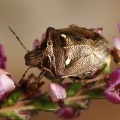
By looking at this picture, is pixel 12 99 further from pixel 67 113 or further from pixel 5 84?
pixel 67 113

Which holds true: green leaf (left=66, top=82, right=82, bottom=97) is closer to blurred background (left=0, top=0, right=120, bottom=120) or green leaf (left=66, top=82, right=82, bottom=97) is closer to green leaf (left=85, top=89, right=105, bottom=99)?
green leaf (left=85, top=89, right=105, bottom=99)

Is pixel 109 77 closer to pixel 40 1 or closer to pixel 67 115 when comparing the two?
pixel 67 115

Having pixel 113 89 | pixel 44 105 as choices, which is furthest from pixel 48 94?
pixel 113 89

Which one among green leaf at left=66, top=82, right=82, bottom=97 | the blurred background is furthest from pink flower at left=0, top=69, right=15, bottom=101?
the blurred background

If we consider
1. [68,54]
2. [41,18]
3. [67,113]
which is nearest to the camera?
[68,54]

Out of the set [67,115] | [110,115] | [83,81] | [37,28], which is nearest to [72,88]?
[83,81]

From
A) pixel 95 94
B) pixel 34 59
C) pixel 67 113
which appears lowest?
pixel 67 113
